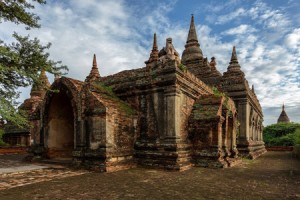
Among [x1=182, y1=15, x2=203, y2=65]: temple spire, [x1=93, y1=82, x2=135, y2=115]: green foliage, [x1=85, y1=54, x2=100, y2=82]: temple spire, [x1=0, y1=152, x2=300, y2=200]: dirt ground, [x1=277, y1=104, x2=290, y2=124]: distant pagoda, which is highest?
[x1=182, y1=15, x2=203, y2=65]: temple spire

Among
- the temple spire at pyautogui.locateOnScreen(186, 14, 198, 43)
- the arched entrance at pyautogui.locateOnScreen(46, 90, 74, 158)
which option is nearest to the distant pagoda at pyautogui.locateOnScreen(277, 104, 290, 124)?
the temple spire at pyautogui.locateOnScreen(186, 14, 198, 43)

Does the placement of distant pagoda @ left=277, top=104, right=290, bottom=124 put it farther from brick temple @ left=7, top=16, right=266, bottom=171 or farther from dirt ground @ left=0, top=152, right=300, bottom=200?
dirt ground @ left=0, top=152, right=300, bottom=200

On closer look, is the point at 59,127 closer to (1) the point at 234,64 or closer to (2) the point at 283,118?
(1) the point at 234,64

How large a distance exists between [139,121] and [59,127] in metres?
4.16

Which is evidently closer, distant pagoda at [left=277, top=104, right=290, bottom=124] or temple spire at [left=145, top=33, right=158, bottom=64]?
temple spire at [left=145, top=33, right=158, bottom=64]

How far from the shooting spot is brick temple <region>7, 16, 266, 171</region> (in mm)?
8585

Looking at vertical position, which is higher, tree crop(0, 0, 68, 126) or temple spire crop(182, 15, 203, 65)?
temple spire crop(182, 15, 203, 65)

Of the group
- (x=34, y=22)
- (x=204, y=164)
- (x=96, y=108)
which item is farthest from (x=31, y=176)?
(x=204, y=164)

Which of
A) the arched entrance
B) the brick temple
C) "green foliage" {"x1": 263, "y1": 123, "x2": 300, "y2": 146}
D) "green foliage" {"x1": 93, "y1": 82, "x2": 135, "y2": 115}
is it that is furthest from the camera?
"green foliage" {"x1": 263, "y1": 123, "x2": 300, "y2": 146}

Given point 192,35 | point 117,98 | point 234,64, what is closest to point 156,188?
point 117,98

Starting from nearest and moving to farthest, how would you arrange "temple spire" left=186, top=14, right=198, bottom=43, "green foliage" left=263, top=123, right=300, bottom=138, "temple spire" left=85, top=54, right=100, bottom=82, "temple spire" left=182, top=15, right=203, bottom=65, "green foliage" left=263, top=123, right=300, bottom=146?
"temple spire" left=85, top=54, right=100, bottom=82, "temple spire" left=182, top=15, right=203, bottom=65, "temple spire" left=186, top=14, right=198, bottom=43, "green foliage" left=263, top=123, right=300, bottom=146, "green foliage" left=263, top=123, right=300, bottom=138

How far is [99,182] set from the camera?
6230mm

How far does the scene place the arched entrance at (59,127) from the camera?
35.4 feet

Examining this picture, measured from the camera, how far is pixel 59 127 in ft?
37.0
